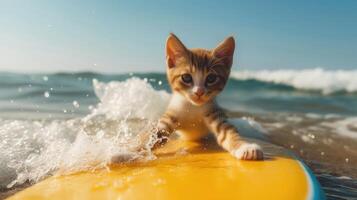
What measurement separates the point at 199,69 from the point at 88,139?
886 millimetres

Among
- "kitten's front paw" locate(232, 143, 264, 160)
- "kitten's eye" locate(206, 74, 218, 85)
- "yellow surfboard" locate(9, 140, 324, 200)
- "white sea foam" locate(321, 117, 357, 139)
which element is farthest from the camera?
"white sea foam" locate(321, 117, 357, 139)

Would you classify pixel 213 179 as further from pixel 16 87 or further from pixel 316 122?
pixel 16 87

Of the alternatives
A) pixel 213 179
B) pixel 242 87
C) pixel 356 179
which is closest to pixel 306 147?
pixel 356 179

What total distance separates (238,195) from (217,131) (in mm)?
1084

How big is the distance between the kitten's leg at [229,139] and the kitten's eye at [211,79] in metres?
0.31

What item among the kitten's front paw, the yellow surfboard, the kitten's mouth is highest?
the kitten's mouth

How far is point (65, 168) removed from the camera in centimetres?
270

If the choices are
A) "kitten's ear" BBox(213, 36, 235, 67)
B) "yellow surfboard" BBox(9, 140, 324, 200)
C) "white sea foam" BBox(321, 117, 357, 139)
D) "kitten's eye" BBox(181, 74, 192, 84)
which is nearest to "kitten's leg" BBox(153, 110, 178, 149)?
"yellow surfboard" BBox(9, 140, 324, 200)

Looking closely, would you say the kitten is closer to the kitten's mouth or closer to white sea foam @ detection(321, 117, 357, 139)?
the kitten's mouth

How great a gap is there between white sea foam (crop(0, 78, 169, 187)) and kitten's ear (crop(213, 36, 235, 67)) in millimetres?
703

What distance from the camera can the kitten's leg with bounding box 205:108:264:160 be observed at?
281 cm

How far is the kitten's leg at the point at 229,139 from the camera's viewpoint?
9.23ft

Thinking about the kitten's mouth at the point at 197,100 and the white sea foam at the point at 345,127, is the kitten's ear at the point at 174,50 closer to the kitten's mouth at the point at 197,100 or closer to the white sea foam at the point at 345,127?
the kitten's mouth at the point at 197,100

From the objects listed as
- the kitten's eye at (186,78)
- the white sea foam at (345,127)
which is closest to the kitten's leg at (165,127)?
the kitten's eye at (186,78)
